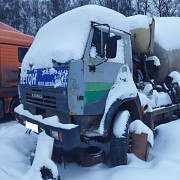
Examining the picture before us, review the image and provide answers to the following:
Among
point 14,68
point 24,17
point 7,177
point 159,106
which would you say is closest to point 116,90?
A: point 159,106

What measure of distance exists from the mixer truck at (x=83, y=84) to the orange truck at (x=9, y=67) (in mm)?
2356

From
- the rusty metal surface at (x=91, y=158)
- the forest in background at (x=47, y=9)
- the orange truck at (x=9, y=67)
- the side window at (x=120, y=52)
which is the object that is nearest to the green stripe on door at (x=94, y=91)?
the side window at (x=120, y=52)

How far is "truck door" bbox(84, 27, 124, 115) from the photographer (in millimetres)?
2898

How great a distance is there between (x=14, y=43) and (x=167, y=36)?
449 cm

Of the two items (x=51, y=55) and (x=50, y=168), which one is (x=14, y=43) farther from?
(x=50, y=168)

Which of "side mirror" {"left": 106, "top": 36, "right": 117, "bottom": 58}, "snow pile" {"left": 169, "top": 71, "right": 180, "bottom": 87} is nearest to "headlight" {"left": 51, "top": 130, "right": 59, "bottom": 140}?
"side mirror" {"left": 106, "top": 36, "right": 117, "bottom": 58}

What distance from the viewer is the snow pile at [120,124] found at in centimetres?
321

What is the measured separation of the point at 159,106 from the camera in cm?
460

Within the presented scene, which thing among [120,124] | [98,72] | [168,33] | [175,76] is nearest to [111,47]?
[98,72]

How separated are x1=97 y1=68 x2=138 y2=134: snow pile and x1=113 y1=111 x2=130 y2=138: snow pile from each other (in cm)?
30

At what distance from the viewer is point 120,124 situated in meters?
3.28

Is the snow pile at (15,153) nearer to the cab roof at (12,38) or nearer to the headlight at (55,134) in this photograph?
the headlight at (55,134)

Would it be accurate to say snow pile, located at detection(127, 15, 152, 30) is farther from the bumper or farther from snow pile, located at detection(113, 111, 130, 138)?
the bumper

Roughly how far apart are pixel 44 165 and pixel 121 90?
1.69m
